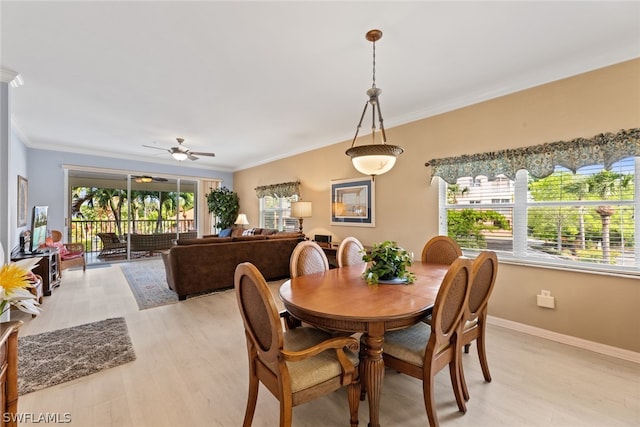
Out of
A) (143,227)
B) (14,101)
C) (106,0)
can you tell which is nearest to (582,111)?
(106,0)

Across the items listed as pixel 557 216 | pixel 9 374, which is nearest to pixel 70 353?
pixel 9 374

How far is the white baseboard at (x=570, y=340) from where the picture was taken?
91.3 inches

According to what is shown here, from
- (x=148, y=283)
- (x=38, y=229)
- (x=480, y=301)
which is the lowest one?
(x=148, y=283)

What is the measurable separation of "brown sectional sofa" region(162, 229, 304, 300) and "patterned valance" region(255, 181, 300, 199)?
1.22 metres

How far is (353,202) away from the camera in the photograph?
462 centimetres

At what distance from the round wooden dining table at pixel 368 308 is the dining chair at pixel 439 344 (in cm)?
11

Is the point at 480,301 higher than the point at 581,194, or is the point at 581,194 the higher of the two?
the point at 581,194

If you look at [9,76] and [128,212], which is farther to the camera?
[128,212]

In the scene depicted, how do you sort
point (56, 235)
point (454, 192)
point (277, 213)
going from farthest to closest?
point (277, 213)
point (56, 235)
point (454, 192)

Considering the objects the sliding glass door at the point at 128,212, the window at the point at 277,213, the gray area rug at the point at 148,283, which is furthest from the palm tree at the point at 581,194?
the sliding glass door at the point at 128,212

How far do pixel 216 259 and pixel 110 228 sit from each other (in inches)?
196

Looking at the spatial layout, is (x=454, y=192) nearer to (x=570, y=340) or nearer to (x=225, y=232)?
(x=570, y=340)

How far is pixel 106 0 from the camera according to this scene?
1.81 metres

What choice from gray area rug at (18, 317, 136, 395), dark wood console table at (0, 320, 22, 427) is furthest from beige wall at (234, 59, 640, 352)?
dark wood console table at (0, 320, 22, 427)
